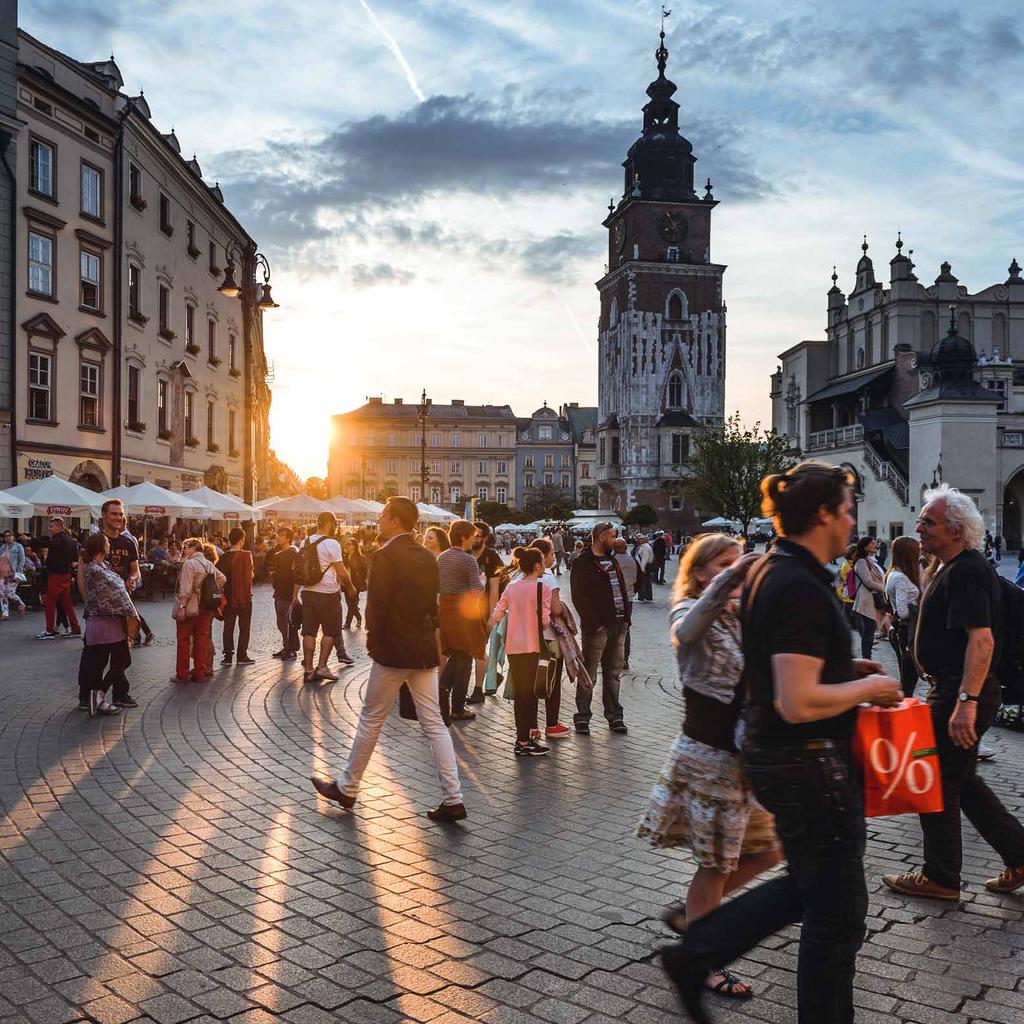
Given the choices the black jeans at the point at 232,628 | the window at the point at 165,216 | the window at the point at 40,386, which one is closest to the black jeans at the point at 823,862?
the black jeans at the point at 232,628

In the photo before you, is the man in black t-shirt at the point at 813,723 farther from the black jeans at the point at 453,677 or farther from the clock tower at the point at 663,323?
the clock tower at the point at 663,323

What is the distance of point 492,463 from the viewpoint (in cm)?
12344

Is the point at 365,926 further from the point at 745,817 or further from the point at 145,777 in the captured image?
the point at 145,777

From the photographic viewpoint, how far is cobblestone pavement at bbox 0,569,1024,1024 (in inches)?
160

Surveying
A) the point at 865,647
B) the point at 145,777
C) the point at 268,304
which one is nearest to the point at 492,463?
the point at 268,304

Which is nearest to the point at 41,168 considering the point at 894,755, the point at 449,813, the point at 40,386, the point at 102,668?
the point at 40,386

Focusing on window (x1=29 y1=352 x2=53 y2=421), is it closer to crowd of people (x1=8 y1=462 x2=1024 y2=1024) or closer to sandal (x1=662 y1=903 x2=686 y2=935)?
crowd of people (x1=8 y1=462 x2=1024 y2=1024)

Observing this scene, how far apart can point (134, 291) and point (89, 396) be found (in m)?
4.59

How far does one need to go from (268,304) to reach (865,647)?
14915 mm

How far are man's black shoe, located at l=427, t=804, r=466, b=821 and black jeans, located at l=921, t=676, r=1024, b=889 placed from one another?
2.72m

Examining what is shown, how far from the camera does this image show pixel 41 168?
92.3ft

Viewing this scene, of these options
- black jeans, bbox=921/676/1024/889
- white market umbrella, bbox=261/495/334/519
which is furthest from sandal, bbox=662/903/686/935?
white market umbrella, bbox=261/495/334/519

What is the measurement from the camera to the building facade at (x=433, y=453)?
122438 mm

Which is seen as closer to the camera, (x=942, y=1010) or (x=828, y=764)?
(x=828, y=764)
